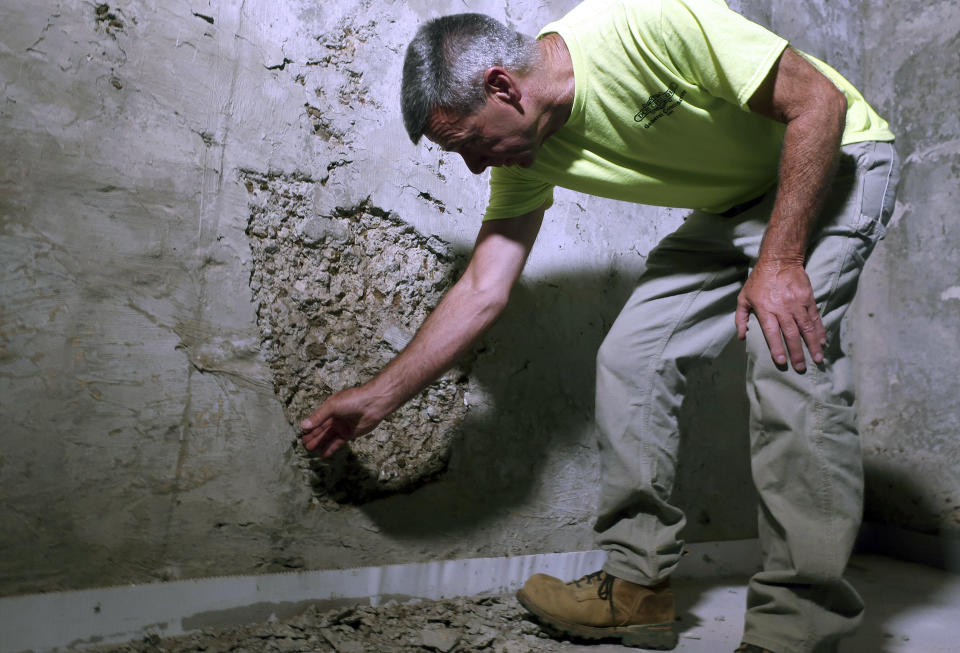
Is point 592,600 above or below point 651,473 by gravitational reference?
below

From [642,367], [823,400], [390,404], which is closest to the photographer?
[823,400]

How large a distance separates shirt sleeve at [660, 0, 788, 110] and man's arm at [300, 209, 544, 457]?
481mm

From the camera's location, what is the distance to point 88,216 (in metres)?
1.32

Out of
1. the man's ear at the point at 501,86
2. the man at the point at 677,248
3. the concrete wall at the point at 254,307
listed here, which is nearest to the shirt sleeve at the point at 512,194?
the man at the point at 677,248

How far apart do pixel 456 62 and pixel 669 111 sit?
16.4 inches

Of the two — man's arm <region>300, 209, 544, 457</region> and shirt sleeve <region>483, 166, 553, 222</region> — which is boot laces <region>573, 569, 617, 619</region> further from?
shirt sleeve <region>483, 166, 553, 222</region>

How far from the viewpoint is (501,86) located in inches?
49.5

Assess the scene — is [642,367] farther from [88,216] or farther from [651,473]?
[88,216]

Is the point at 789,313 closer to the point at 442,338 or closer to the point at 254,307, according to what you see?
the point at 442,338

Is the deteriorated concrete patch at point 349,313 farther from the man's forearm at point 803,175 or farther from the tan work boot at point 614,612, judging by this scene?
the man's forearm at point 803,175

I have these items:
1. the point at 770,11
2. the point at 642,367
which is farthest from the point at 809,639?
the point at 770,11

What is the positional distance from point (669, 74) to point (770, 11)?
1154 mm

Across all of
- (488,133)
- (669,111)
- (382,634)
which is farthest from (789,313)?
(382,634)

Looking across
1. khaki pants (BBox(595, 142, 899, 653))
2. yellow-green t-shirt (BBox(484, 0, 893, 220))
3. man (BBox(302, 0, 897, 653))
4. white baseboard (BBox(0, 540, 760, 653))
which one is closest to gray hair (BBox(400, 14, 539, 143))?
man (BBox(302, 0, 897, 653))
